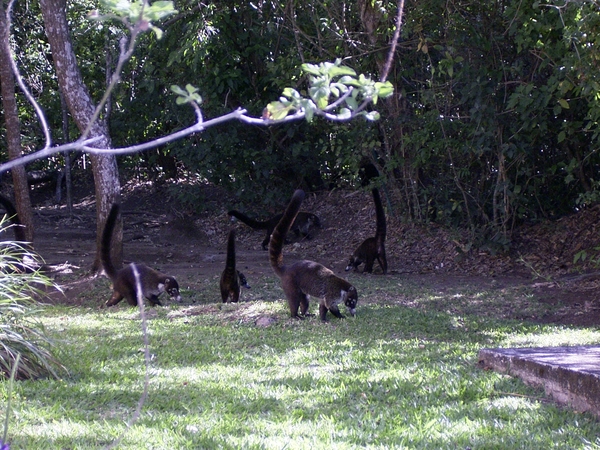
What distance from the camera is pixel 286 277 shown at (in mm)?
8453

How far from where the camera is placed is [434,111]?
1272 centimetres

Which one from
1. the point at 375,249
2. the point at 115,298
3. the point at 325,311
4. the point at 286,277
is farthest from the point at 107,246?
the point at 375,249

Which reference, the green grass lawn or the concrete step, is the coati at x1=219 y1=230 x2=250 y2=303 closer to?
the green grass lawn

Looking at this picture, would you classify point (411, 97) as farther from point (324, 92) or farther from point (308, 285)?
point (324, 92)

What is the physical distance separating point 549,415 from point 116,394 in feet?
9.83

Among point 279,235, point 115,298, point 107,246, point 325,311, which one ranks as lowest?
point 115,298

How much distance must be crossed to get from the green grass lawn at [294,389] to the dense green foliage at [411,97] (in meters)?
3.90

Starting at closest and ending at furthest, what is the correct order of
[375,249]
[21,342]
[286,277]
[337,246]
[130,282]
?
1. [21,342]
2. [286,277]
3. [130,282]
4. [375,249]
5. [337,246]

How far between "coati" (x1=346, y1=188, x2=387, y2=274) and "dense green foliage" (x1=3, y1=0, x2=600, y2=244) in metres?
1.37

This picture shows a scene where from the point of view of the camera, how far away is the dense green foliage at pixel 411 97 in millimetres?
11031

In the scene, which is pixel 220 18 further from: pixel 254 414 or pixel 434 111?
pixel 254 414

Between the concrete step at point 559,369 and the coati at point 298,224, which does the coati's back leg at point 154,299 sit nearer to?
the concrete step at point 559,369

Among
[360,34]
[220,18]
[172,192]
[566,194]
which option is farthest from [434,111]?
[172,192]

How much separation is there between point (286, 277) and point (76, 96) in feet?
16.1
